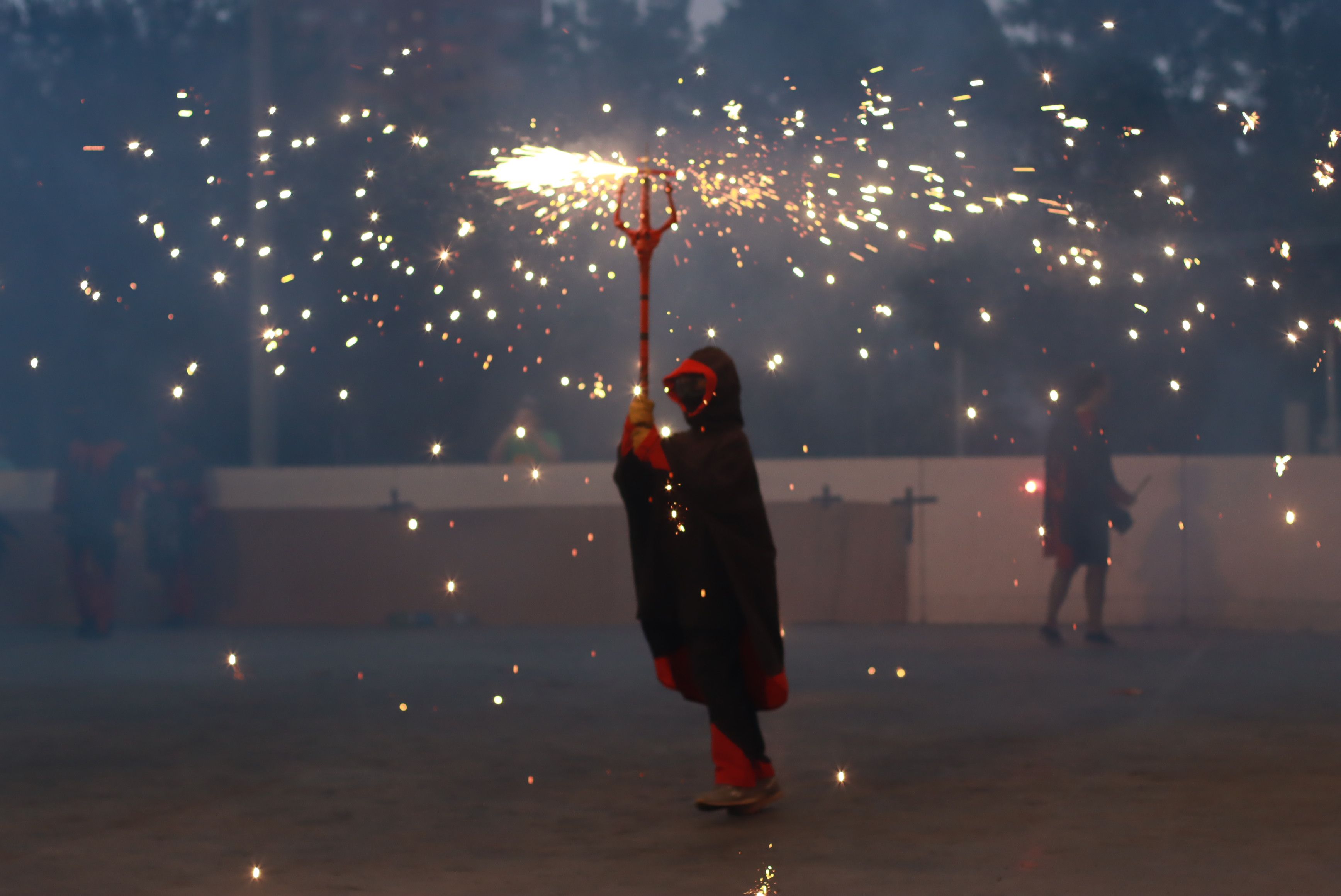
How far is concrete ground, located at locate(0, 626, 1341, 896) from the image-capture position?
199 inches

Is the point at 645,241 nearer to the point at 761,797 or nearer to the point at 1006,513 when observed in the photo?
the point at 761,797

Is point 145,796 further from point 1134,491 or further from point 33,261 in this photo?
point 33,261

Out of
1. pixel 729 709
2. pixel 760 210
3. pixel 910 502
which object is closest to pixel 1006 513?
pixel 910 502

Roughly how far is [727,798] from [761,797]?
139 mm

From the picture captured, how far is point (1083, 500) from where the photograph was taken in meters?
11.3

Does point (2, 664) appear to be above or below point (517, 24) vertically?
below

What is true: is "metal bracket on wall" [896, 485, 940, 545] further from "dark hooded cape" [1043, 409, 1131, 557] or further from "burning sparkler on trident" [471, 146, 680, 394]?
"burning sparkler on trident" [471, 146, 680, 394]

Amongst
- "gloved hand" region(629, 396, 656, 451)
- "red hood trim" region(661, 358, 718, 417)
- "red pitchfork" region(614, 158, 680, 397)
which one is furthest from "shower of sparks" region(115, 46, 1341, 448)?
"gloved hand" region(629, 396, 656, 451)

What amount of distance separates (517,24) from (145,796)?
16728 mm

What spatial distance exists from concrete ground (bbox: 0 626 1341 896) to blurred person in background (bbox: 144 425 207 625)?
2.22 m

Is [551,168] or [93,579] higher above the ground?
[551,168]

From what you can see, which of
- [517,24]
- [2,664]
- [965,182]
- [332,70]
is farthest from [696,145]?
[517,24]

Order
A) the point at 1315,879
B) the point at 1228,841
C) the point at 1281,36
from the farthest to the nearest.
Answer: the point at 1281,36, the point at 1228,841, the point at 1315,879

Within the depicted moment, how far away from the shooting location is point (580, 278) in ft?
59.6
